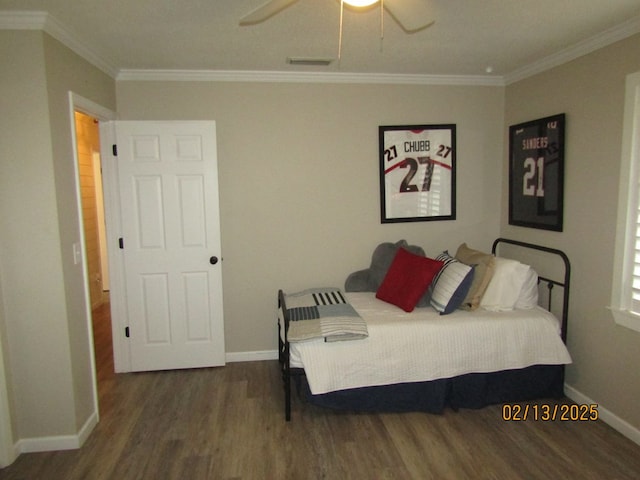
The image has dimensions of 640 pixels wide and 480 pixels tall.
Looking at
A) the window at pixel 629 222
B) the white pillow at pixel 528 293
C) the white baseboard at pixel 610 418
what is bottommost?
the white baseboard at pixel 610 418

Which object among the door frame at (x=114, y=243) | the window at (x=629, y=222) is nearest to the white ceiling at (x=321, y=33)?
the window at (x=629, y=222)

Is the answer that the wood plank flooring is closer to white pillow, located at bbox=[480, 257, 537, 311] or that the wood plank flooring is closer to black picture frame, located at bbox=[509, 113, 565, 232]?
white pillow, located at bbox=[480, 257, 537, 311]

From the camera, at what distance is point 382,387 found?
9.61 ft

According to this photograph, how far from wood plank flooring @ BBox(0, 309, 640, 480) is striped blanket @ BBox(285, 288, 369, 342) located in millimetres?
636

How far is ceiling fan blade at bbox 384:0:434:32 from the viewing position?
226 cm

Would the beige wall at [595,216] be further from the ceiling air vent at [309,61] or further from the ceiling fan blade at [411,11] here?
the ceiling air vent at [309,61]

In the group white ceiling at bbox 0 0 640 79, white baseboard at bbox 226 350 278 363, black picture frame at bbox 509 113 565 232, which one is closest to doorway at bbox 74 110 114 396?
white baseboard at bbox 226 350 278 363

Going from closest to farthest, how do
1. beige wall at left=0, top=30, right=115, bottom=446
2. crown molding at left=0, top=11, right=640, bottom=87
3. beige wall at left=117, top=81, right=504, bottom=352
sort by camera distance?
beige wall at left=0, top=30, right=115, bottom=446, crown molding at left=0, top=11, right=640, bottom=87, beige wall at left=117, top=81, right=504, bottom=352

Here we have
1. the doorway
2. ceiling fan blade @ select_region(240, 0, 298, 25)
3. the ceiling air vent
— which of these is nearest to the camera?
ceiling fan blade @ select_region(240, 0, 298, 25)

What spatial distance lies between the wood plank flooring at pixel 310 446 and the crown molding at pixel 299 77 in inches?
101

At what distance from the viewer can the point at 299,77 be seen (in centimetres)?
370

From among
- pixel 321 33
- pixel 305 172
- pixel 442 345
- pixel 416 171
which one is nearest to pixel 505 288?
pixel 442 345

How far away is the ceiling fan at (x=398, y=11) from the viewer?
67.4 inches
